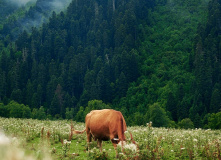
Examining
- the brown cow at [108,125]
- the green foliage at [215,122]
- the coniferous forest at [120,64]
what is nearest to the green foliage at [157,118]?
the coniferous forest at [120,64]

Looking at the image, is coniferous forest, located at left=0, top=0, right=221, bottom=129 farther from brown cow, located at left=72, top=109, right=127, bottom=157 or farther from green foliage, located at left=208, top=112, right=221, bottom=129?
brown cow, located at left=72, top=109, right=127, bottom=157

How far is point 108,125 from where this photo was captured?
409 inches

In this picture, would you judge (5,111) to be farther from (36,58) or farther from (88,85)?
(36,58)

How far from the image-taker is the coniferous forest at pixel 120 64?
104 metres

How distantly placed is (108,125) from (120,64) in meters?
123

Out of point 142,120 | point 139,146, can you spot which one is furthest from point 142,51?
point 139,146

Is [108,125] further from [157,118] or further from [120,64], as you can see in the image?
[120,64]

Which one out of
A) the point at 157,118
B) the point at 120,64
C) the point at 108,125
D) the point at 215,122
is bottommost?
the point at 215,122

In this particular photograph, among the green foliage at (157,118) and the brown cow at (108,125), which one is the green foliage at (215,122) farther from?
the brown cow at (108,125)

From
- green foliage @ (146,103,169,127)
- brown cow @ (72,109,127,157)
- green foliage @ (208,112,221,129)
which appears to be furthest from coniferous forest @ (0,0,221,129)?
brown cow @ (72,109,127,157)

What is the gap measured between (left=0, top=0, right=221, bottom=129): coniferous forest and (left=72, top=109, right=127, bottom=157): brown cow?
66.0 meters

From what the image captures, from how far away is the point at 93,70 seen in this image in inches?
5295

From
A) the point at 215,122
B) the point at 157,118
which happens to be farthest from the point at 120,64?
the point at 215,122

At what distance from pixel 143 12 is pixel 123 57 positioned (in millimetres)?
53384
